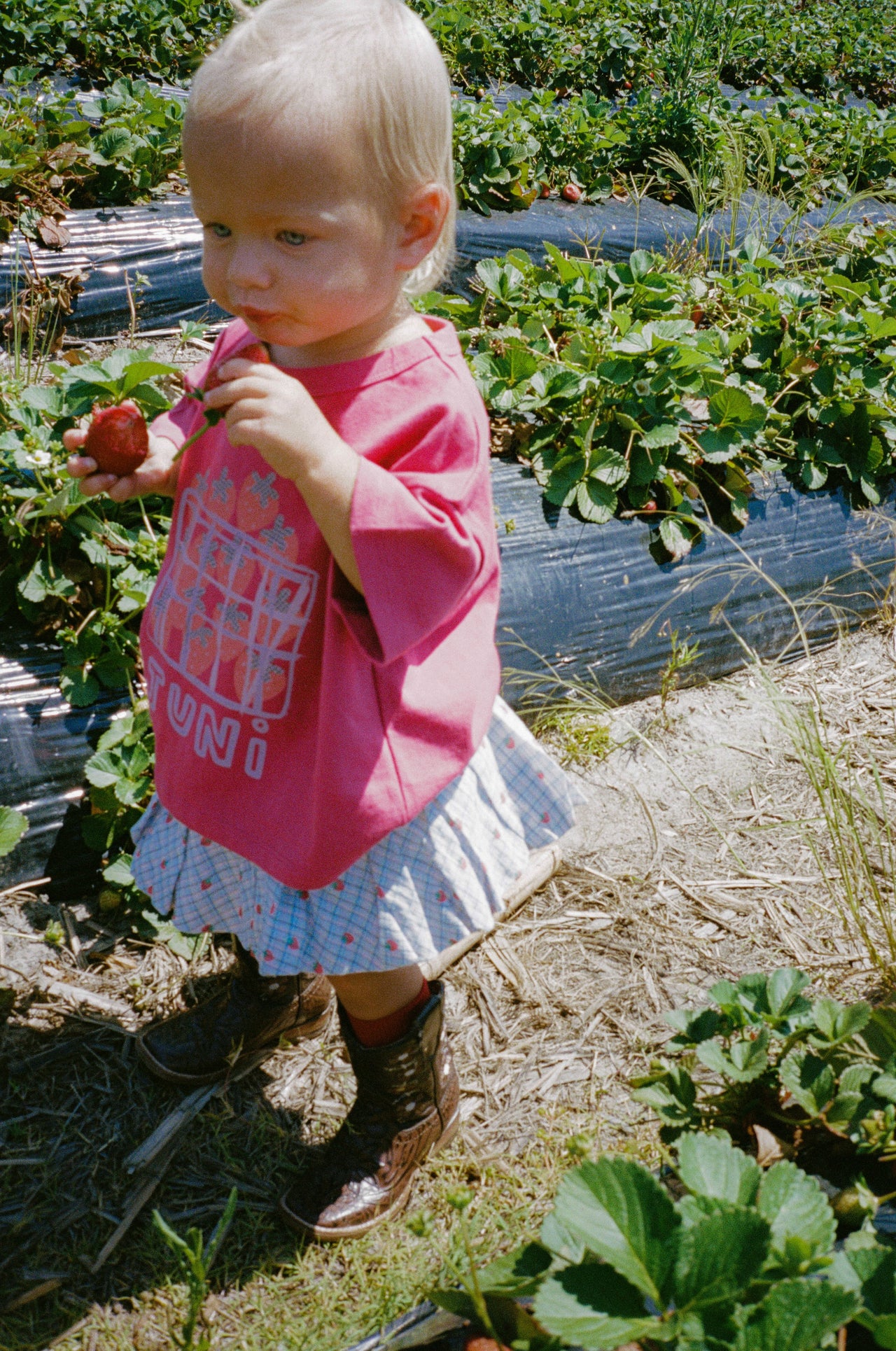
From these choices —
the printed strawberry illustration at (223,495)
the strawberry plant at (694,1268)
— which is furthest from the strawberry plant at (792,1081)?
the printed strawberry illustration at (223,495)

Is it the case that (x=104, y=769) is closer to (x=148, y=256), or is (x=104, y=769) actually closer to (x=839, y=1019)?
(x=839, y=1019)

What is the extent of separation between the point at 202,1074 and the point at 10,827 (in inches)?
21.5

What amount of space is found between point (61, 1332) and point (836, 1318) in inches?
46.5

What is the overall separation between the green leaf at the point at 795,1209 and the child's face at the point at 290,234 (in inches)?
38.8

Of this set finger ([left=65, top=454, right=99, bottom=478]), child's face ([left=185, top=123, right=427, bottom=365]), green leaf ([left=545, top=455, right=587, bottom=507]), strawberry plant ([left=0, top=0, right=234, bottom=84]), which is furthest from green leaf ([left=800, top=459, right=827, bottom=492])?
strawberry plant ([left=0, top=0, right=234, bottom=84])

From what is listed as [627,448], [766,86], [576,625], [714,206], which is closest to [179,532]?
[576,625]

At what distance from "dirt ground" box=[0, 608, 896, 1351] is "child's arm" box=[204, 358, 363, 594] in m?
1.01

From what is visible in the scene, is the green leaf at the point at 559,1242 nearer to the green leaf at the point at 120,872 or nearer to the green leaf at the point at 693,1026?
the green leaf at the point at 693,1026

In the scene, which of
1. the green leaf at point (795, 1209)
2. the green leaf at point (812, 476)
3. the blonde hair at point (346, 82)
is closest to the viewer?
the green leaf at point (795, 1209)

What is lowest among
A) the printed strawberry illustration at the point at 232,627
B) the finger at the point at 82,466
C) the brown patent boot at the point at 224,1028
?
the brown patent boot at the point at 224,1028

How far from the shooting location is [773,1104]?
1.37 m

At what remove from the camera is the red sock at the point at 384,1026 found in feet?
5.24

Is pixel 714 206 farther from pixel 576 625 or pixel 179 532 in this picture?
pixel 179 532

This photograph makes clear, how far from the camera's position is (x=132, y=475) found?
1.44 m
